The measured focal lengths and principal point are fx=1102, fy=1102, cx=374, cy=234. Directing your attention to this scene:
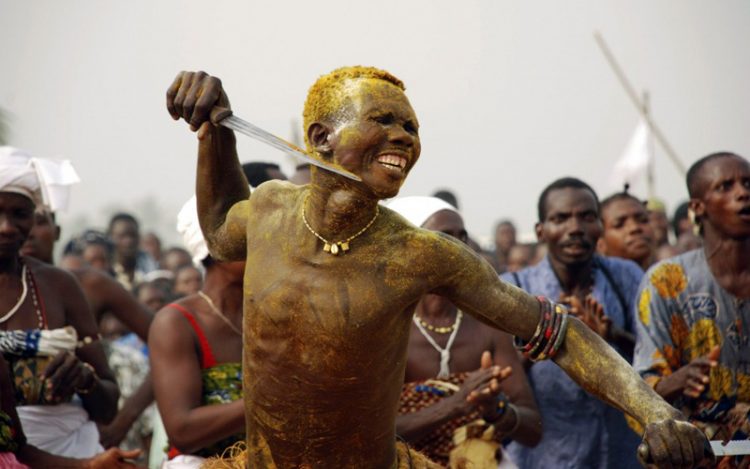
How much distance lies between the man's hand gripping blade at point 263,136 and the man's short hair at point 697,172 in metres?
3.15

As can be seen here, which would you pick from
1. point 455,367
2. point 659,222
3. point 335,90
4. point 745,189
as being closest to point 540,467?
point 455,367

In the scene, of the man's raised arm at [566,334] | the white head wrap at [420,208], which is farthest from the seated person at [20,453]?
the white head wrap at [420,208]

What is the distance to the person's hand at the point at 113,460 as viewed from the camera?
4.62 metres

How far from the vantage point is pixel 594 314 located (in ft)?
21.0

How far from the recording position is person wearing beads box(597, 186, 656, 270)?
8859mm

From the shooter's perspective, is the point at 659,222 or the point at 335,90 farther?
the point at 659,222

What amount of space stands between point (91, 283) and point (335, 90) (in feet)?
13.2

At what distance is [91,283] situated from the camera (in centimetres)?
→ 719

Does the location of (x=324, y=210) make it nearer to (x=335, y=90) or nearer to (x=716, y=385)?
(x=335, y=90)

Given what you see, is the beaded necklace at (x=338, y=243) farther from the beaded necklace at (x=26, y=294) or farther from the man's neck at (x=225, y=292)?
the beaded necklace at (x=26, y=294)

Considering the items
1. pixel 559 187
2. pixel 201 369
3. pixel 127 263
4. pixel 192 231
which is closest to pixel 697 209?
pixel 559 187

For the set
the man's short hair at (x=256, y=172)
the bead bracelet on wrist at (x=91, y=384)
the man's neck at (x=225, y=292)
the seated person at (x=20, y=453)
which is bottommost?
the seated person at (x=20, y=453)

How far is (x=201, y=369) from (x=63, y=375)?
832mm

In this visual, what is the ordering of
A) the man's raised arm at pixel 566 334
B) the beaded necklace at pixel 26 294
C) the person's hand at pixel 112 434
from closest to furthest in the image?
the man's raised arm at pixel 566 334 → the beaded necklace at pixel 26 294 → the person's hand at pixel 112 434
